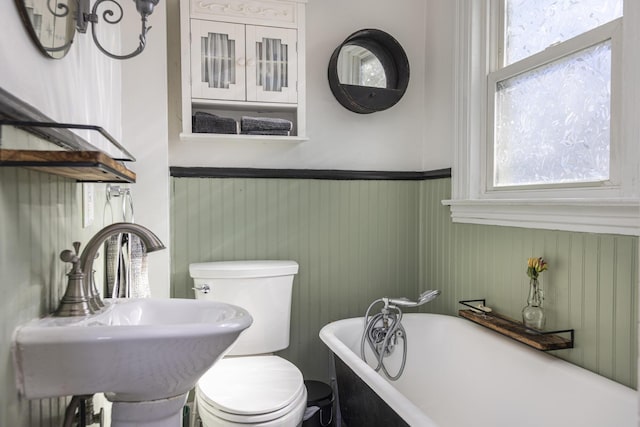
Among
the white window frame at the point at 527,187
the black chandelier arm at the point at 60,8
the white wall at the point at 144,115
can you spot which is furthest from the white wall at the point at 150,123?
the white window frame at the point at 527,187

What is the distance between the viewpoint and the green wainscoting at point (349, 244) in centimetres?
203

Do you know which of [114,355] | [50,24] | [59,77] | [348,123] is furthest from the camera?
[348,123]

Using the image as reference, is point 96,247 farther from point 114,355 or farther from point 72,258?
point 114,355

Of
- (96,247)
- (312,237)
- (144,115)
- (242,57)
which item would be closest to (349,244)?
(312,237)

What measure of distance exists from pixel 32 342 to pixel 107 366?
0.43 ft

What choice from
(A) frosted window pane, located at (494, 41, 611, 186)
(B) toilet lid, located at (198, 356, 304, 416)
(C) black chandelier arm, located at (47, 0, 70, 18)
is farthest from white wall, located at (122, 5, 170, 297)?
(A) frosted window pane, located at (494, 41, 611, 186)

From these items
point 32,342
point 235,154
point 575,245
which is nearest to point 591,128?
point 575,245

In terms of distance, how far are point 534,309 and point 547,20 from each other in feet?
3.83

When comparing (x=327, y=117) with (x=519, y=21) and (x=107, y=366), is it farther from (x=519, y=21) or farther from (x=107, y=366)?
(x=107, y=366)

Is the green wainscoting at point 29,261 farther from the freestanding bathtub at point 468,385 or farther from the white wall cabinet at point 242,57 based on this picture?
the white wall cabinet at point 242,57

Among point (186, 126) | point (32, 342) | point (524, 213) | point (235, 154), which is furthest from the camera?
point (235, 154)

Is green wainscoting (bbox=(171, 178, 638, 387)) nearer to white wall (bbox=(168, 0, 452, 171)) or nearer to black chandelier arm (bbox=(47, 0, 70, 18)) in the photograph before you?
white wall (bbox=(168, 0, 452, 171))

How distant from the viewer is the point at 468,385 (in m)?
1.93

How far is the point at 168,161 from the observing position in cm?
223
